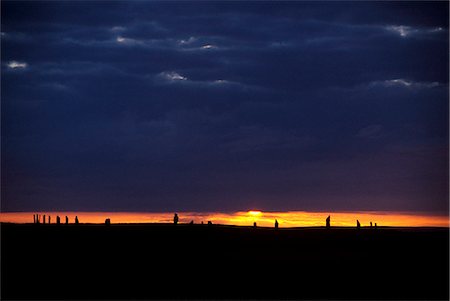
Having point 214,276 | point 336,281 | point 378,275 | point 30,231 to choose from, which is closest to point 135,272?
point 214,276

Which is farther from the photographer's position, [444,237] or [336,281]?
[444,237]

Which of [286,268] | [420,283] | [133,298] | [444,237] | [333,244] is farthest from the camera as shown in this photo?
[444,237]

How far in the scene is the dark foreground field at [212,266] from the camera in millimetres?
26297

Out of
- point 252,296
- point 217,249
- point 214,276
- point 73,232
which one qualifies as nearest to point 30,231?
point 73,232

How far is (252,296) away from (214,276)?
12.1 ft

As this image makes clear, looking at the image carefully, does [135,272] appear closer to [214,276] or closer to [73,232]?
[214,276]

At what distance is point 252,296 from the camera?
25.5 meters

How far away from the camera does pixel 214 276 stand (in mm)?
28797

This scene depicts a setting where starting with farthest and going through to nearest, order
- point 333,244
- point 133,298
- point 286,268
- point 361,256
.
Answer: point 333,244 < point 361,256 < point 286,268 < point 133,298

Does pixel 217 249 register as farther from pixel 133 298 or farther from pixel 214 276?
pixel 133 298

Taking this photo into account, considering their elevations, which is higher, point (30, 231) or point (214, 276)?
point (30, 231)

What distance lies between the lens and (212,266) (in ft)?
101

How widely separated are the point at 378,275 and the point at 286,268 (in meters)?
4.29

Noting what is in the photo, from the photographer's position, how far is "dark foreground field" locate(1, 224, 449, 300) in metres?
26.3
